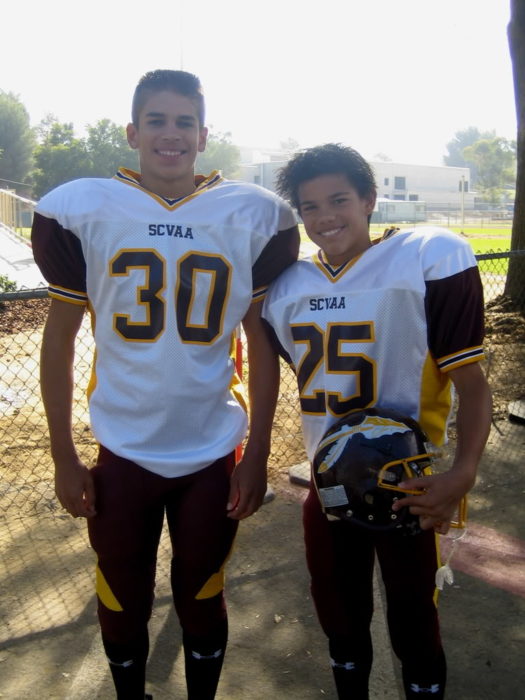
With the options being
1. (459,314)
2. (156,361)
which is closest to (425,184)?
(459,314)

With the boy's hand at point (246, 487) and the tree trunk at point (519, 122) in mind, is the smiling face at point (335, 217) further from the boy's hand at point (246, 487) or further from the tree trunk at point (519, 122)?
the tree trunk at point (519, 122)

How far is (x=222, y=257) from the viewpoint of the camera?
210cm

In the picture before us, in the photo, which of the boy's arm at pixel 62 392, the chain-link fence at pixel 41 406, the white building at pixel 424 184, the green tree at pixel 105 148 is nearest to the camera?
the boy's arm at pixel 62 392

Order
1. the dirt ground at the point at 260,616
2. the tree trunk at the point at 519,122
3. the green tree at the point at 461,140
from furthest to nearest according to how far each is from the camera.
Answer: the green tree at the point at 461,140, the tree trunk at the point at 519,122, the dirt ground at the point at 260,616

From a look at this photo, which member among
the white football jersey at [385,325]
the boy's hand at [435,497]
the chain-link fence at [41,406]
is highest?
the white football jersey at [385,325]

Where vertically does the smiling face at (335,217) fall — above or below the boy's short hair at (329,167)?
below

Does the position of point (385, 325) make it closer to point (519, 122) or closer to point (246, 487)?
point (246, 487)

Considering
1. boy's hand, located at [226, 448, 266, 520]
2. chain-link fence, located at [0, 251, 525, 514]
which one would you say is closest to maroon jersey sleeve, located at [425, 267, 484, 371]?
boy's hand, located at [226, 448, 266, 520]

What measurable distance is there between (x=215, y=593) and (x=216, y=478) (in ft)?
1.18

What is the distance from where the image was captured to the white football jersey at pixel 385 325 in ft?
6.39

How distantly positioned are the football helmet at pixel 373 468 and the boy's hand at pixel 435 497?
0.02 m

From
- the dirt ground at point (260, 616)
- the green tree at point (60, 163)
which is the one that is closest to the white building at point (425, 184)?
the green tree at point (60, 163)

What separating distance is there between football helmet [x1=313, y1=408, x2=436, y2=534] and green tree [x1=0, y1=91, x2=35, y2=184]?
69.7 metres

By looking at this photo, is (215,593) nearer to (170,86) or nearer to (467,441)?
(467,441)
